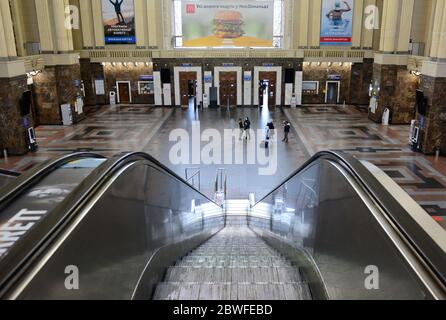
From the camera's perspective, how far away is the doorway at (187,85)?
85.6ft

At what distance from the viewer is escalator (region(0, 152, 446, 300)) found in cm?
216

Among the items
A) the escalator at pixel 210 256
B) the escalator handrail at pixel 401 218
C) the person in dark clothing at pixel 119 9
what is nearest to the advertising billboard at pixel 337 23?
the person in dark clothing at pixel 119 9

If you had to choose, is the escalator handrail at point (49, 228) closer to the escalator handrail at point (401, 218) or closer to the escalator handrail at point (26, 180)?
the escalator handrail at point (26, 180)

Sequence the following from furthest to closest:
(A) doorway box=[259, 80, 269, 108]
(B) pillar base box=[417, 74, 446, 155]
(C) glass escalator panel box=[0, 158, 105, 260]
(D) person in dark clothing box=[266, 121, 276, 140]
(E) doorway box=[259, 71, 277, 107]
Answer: (A) doorway box=[259, 80, 269, 108] < (E) doorway box=[259, 71, 277, 107] < (D) person in dark clothing box=[266, 121, 276, 140] < (B) pillar base box=[417, 74, 446, 155] < (C) glass escalator panel box=[0, 158, 105, 260]

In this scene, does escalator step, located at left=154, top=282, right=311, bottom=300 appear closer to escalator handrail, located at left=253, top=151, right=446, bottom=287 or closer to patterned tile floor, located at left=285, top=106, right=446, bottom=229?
escalator handrail, located at left=253, top=151, right=446, bottom=287

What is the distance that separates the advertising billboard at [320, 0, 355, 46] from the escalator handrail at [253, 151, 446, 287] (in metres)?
23.8

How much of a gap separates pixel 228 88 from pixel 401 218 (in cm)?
2430

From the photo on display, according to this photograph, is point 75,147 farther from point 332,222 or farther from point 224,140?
point 332,222

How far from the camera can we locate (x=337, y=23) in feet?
83.7

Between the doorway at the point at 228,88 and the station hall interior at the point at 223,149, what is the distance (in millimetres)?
125

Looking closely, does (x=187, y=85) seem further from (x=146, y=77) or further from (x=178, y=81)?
(x=146, y=77)

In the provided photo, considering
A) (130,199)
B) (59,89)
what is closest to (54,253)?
(130,199)

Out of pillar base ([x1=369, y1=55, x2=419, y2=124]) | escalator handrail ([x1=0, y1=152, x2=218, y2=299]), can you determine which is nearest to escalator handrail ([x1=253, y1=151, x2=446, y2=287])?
escalator handrail ([x1=0, y1=152, x2=218, y2=299])

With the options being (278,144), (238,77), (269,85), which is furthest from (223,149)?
(269,85)
